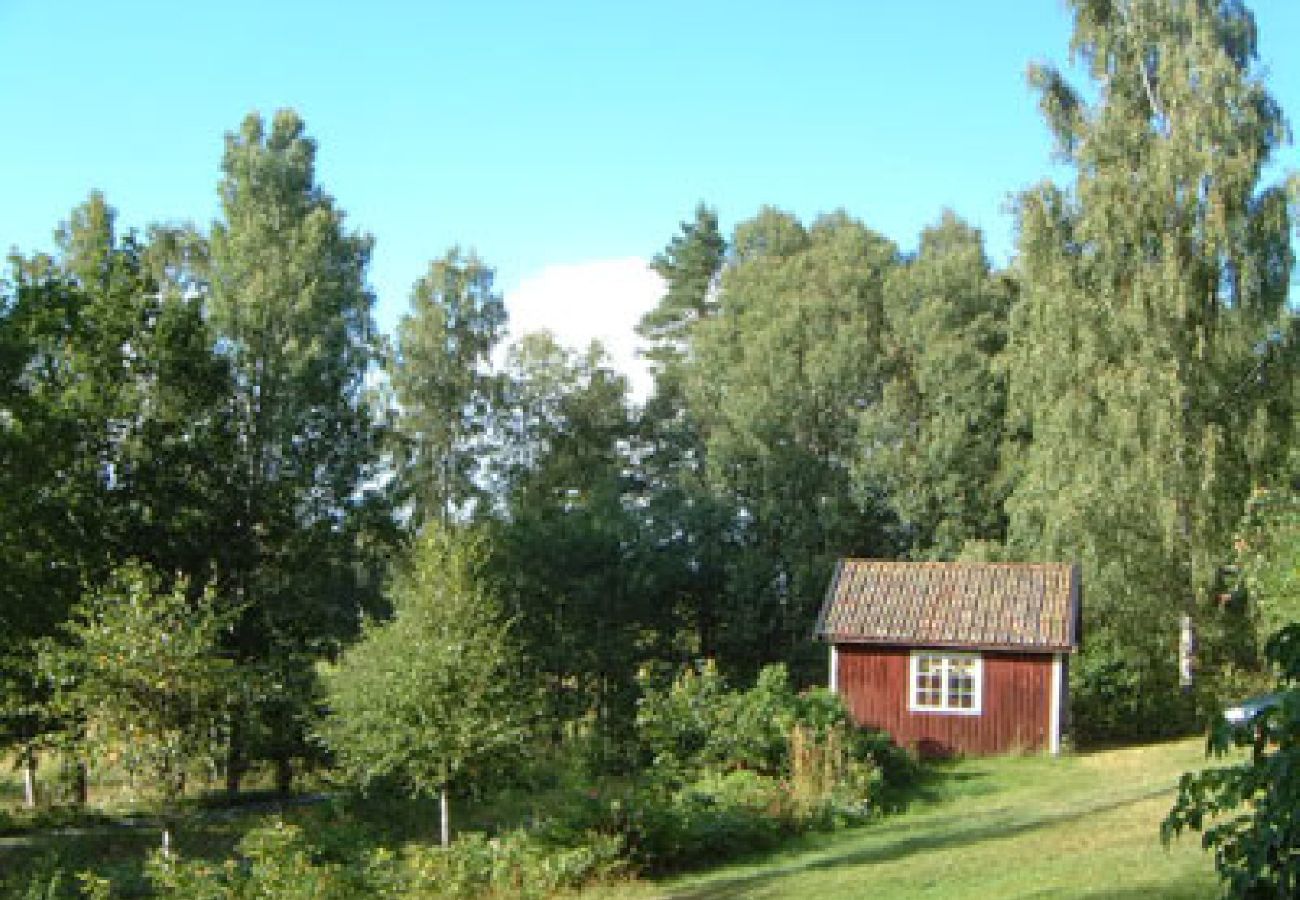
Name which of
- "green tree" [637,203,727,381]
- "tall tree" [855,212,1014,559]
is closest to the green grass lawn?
"tall tree" [855,212,1014,559]

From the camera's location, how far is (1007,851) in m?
11.9

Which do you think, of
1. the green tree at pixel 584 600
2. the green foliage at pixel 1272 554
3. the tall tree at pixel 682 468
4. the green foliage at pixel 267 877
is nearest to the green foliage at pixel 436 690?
the green foliage at pixel 267 877

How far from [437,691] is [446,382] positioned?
20682mm

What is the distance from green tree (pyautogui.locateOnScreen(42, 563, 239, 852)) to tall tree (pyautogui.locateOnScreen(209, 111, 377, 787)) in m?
11.0

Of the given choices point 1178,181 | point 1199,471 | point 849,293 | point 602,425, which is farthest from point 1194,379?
point 602,425

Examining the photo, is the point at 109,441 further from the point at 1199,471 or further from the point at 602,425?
the point at 1199,471

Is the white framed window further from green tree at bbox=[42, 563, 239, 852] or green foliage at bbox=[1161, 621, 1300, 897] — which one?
green foliage at bbox=[1161, 621, 1300, 897]

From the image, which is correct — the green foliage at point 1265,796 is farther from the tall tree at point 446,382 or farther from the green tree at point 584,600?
the tall tree at point 446,382

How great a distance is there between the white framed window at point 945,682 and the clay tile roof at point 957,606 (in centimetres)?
43

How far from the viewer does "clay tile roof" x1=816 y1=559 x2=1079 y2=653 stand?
21031mm

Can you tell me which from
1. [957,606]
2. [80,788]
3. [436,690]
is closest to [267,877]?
[436,690]

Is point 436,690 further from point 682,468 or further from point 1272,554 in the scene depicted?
point 682,468

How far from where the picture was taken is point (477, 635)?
1522cm

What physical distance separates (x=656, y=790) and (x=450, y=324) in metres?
21.7
